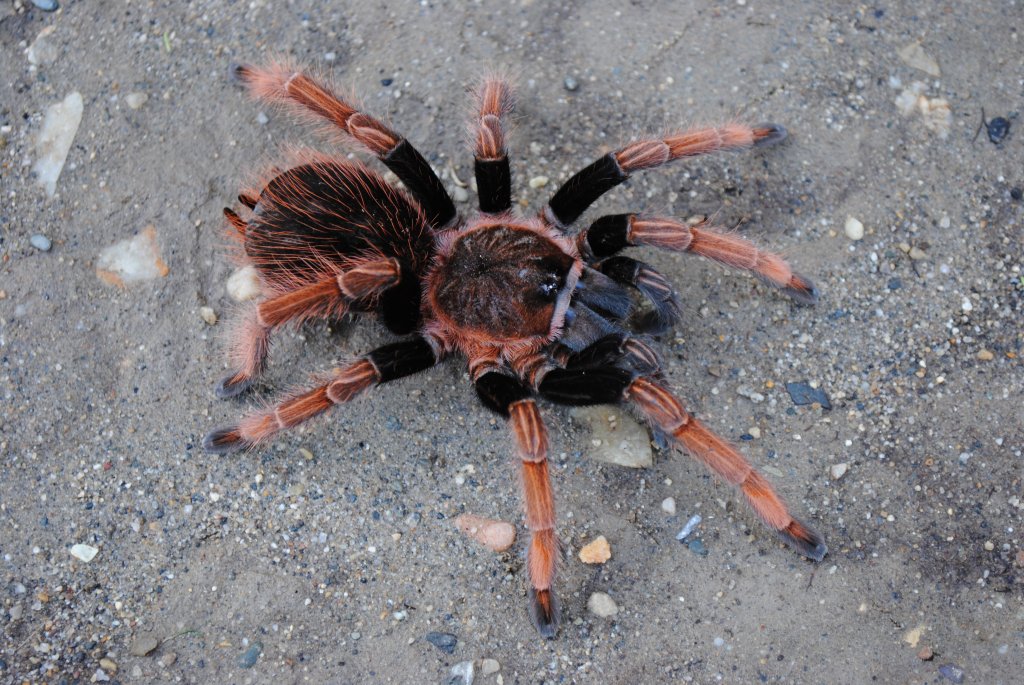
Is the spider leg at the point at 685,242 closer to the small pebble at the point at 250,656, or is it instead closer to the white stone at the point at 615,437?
the white stone at the point at 615,437

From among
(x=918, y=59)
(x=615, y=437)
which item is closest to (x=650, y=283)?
(x=615, y=437)

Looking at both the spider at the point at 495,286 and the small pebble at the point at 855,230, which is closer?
the spider at the point at 495,286

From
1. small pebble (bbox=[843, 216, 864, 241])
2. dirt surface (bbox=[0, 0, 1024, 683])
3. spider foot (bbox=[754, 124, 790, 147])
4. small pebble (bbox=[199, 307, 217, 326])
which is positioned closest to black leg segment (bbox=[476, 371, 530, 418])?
dirt surface (bbox=[0, 0, 1024, 683])

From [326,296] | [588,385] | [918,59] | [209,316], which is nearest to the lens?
[326,296]

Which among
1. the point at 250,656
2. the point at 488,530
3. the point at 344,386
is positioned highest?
the point at 344,386

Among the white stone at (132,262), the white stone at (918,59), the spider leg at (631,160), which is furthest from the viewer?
the white stone at (918,59)

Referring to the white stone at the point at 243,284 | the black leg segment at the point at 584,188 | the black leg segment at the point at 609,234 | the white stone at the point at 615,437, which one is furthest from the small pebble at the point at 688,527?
the white stone at the point at 243,284

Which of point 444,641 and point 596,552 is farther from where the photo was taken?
point 596,552

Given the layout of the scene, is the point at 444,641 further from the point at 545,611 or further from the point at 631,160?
the point at 631,160
